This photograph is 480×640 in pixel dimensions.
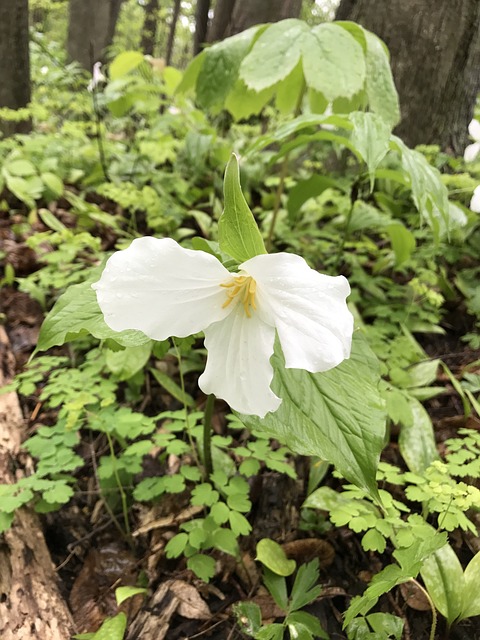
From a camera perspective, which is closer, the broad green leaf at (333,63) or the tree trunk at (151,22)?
the broad green leaf at (333,63)

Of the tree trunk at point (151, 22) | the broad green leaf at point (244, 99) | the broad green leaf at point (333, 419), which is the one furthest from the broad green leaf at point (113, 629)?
the tree trunk at point (151, 22)

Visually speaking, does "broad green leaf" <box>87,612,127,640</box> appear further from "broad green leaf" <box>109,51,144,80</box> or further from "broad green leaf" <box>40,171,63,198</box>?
"broad green leaf" <box>109,51,144,80</box>

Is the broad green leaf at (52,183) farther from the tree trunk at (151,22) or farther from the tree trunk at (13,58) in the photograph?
the tree trunk at (151,22)

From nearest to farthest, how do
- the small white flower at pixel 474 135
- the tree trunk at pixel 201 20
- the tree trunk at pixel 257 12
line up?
the small white flower at pixel 474 135 < the tree trunk at pixel 257 12 < the tree trunk at pixel 201 20

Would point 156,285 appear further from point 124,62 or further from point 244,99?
point 124,62

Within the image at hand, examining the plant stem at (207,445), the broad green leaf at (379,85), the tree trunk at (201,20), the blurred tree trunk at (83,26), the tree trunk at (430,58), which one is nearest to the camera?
the plant stem at (207,445)

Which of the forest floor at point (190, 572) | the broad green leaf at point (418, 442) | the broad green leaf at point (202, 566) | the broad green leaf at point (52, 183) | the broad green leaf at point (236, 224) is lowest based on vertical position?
the forest floor at point (190, 572)

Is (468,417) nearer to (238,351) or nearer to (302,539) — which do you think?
(302,539)
